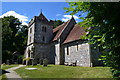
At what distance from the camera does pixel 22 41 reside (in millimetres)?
41906

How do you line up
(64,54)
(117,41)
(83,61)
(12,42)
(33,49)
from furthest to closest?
(12,42) → (33,49) → (64,54) → (83,61) → (117,41)

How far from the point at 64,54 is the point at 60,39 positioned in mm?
3115

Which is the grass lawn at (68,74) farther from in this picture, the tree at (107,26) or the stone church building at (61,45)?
the stone church building at (61,45)

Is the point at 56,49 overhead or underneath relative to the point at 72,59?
overhead

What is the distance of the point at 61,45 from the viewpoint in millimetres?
23359

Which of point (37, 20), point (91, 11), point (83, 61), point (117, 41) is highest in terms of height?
point (37, 20)

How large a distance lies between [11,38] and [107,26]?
135 ft

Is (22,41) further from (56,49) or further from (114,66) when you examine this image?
(114,66)

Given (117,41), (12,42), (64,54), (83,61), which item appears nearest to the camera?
(117,41)

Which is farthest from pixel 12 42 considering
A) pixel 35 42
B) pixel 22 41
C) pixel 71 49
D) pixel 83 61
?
pixel 83 61

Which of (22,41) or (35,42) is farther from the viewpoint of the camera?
(22,41)

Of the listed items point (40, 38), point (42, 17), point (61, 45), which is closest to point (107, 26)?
point (61, 45)

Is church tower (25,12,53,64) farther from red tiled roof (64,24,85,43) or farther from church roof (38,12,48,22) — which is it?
red tiled roof (64,24,85,43)

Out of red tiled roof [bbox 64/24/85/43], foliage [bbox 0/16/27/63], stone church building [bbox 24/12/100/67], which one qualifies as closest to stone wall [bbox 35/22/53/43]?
stone church building [bbox 24/12/100/67]
